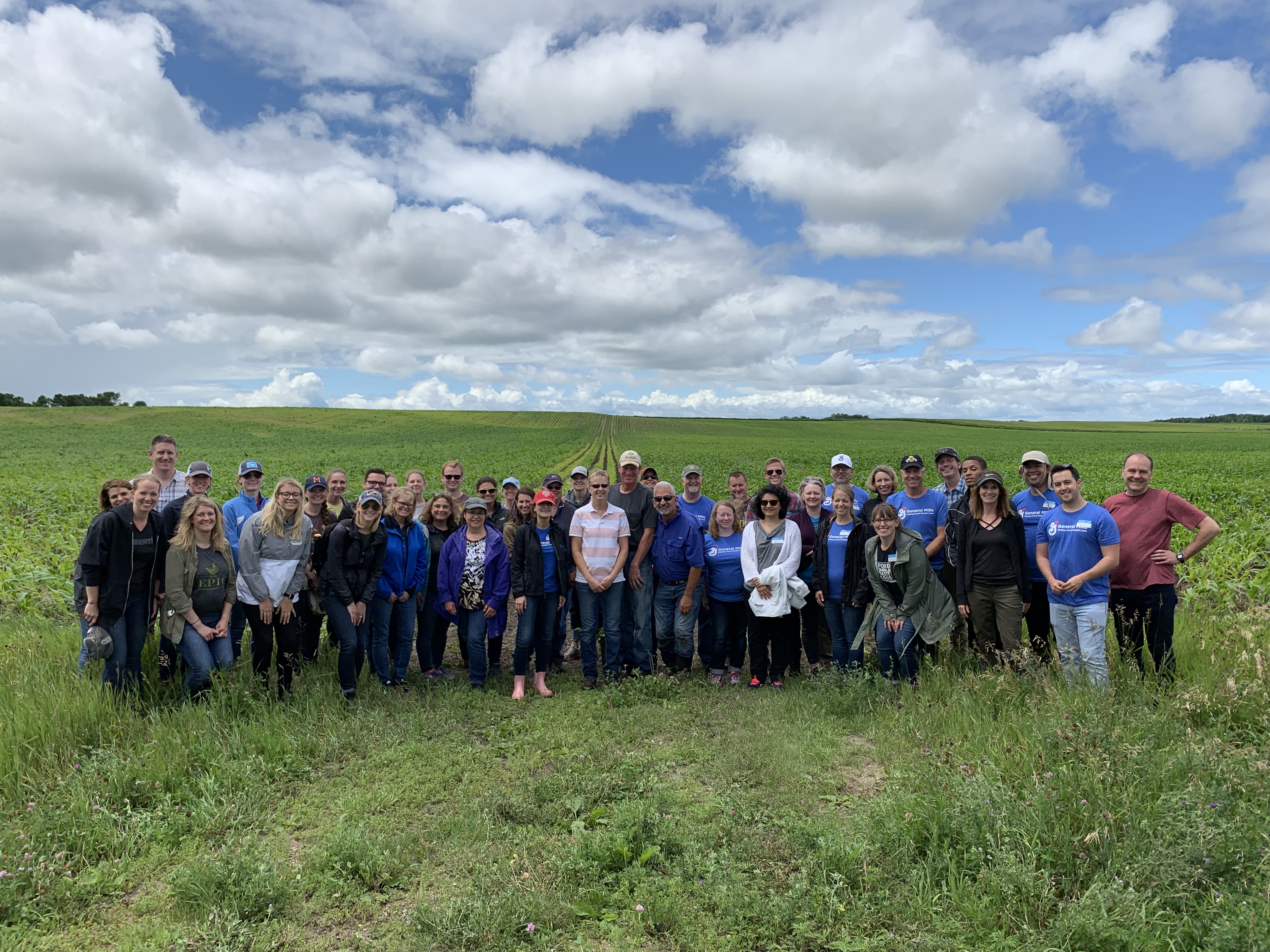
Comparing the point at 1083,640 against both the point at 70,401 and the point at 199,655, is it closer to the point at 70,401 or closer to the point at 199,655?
the point at 199,655

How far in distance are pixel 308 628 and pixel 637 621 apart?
3.42 metres

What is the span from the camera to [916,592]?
6059 mm

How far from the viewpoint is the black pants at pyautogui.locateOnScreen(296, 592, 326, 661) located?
21.2 feet

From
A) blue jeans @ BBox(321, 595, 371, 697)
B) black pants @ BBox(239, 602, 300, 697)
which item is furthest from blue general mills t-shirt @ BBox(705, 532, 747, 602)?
black pants @ BBox(239, 602, 300, 697)

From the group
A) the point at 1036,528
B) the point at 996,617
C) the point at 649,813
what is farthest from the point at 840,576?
the point at 649,813

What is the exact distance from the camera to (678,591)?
7328 mm

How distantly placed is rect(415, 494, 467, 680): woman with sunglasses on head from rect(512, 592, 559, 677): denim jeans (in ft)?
2.26

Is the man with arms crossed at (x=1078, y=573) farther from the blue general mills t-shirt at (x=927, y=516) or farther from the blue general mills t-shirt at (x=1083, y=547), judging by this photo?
the blue general mills t-shirt at (x=927, y=516)

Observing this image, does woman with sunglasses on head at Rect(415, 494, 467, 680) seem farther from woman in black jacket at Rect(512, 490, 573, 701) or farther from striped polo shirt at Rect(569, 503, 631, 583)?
striped polo shirt at Rect(569, 503, 631, 583)

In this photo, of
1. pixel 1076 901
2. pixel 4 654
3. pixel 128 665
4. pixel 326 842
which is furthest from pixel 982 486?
pixel 4 654

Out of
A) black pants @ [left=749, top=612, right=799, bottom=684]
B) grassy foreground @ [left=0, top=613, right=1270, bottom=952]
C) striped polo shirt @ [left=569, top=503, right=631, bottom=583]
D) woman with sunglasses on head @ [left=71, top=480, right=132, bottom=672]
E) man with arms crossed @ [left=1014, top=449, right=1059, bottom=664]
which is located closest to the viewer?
grassy foreground @ [left=0, top=613, right=1270, bottom=952]

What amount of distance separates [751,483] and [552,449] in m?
18.9

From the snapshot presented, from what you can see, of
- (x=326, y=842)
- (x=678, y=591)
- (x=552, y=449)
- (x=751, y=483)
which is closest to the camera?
(x=326, y=842)

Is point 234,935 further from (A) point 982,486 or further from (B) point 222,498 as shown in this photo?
(B) point 222,498
